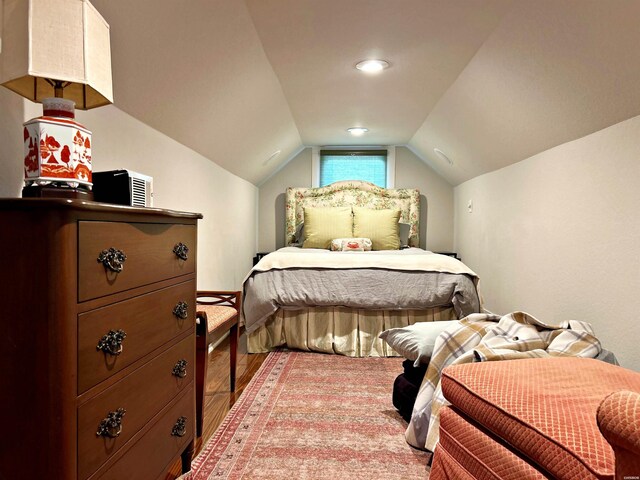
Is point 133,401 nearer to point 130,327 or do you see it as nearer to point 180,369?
point 130,327

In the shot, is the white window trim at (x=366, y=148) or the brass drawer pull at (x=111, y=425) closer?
the brass drawer pull at (x=111, y=425)

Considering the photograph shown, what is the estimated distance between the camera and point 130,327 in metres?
1.18

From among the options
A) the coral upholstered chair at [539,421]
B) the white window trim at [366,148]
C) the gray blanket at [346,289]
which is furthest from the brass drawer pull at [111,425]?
the white window trim at [366,148]

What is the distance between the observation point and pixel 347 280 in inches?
130

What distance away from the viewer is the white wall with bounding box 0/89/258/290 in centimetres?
132

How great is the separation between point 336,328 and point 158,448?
206 cm

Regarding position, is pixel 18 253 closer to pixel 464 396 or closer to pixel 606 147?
pixel 464 396

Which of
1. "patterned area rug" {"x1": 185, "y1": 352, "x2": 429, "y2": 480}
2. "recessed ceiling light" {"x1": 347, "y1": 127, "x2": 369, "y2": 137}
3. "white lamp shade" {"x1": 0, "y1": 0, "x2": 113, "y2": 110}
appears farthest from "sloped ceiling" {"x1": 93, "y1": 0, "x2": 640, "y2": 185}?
"patterned area rug" {"x1": 185, "y1": 352, "x2": 429, "y2": 480}

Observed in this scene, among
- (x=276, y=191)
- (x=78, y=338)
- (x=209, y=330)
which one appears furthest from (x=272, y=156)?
(x=78, y=338)

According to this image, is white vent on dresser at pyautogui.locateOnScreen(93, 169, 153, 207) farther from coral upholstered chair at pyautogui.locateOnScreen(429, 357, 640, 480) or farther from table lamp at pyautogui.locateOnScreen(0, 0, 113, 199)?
coral upholstered chair at pyautogui.locateOnScreen(429, 357, 640, 480)

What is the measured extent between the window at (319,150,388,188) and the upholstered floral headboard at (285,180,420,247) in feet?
0.74

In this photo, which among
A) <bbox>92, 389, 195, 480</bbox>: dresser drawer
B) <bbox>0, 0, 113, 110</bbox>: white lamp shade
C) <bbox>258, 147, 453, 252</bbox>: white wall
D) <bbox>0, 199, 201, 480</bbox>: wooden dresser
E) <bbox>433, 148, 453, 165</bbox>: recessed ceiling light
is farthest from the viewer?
<bbox>258, 147, 453, 252</bbox>: white wall

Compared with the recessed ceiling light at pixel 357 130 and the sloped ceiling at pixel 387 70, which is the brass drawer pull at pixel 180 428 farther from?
the recessed ceiling light at pixel 357 130

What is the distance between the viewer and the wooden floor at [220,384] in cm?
204
